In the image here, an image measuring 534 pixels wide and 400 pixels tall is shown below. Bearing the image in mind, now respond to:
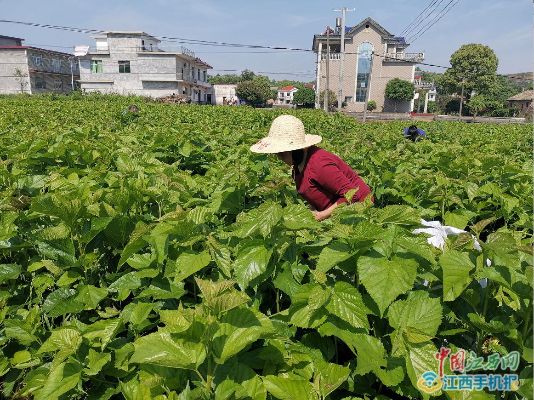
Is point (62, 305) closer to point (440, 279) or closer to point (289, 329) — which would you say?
point (289, 329)

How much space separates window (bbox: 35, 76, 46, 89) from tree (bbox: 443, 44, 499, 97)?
60.3 m

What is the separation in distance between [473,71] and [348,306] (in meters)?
73.1

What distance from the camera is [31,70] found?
5516 cm

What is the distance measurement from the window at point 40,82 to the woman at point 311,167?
213ft

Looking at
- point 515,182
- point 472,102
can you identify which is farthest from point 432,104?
point 515,182

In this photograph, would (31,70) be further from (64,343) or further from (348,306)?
(348,306)

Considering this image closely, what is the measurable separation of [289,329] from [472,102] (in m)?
65.5

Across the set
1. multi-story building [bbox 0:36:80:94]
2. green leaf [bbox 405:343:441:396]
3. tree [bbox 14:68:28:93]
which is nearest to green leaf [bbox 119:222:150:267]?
green leaf [bbox 405:343:441:396]

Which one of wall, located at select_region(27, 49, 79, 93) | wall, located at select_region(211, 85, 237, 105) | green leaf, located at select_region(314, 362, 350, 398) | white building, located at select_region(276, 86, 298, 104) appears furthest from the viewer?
white building, located at select_region(276, 86, 298, 104)

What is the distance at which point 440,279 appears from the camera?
1.65 metres

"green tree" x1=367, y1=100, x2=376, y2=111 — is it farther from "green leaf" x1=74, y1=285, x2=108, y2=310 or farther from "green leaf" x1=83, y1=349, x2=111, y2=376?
"green leaf" x1=83, y1=349, x2=111, y2=376

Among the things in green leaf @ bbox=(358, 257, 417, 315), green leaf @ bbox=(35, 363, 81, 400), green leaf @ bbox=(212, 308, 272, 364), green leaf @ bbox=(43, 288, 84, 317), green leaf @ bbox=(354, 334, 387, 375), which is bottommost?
green leaf @ bbox=(35, 363, 81, 400)

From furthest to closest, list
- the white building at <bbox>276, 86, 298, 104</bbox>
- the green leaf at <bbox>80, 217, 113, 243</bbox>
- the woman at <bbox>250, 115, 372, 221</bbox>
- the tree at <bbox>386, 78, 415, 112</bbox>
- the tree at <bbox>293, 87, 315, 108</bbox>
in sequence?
the white building at <bbox>276, 86, 298, 104</bbox>, the tree at <bbox>293, 87, 315, 108</bbox>, the tree at <bbox>386, 78, 415, 112</bbox>, the woman at <bbox>250, 115, 372, 221</bbox>, the green leaf at <bbox>80, 217, 113, 243</bbox>

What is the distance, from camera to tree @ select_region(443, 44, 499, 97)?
206ft
